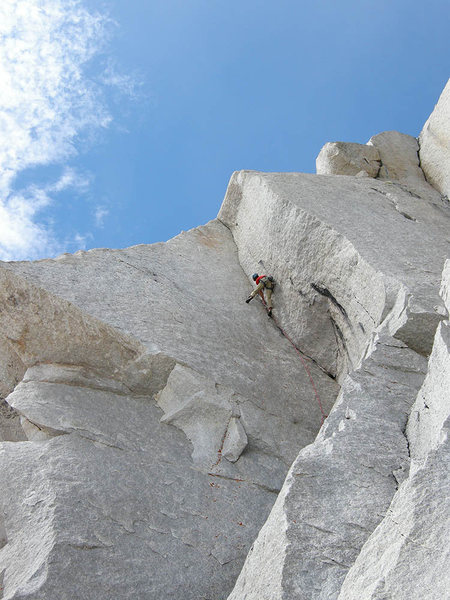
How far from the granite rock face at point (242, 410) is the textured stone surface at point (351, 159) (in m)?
1.57

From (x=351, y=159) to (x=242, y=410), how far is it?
7399 millimetres

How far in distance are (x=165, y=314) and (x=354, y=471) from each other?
13.7ft

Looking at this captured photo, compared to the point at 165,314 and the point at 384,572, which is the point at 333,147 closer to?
the point at 165,314

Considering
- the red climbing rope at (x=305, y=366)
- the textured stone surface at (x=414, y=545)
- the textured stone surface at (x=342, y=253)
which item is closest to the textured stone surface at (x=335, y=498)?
the textured stone surface at (x=414, y=545)

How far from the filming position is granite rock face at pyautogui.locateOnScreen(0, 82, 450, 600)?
13.2ft

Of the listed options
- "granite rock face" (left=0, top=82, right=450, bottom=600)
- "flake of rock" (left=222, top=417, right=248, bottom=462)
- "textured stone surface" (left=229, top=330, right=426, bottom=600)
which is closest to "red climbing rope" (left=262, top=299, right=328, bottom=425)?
"granite rock face" (left=0, top=82, right=450, bottom=600)

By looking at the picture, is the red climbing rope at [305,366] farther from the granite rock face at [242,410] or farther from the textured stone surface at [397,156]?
the textured stone surface at [397,156]

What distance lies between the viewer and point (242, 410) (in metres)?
6.98

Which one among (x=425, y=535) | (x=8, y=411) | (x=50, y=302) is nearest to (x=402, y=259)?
(x=50, y=302)

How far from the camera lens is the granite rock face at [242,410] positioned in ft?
13.2

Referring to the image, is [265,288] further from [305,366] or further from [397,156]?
[397,156]

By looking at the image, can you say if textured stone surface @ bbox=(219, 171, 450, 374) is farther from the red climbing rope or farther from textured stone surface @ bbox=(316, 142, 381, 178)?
textured stone surface @ bbox=(316, 142, 381, 178)

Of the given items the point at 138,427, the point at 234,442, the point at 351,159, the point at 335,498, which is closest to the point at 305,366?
the point at 234,442

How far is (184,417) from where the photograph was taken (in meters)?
6.76
